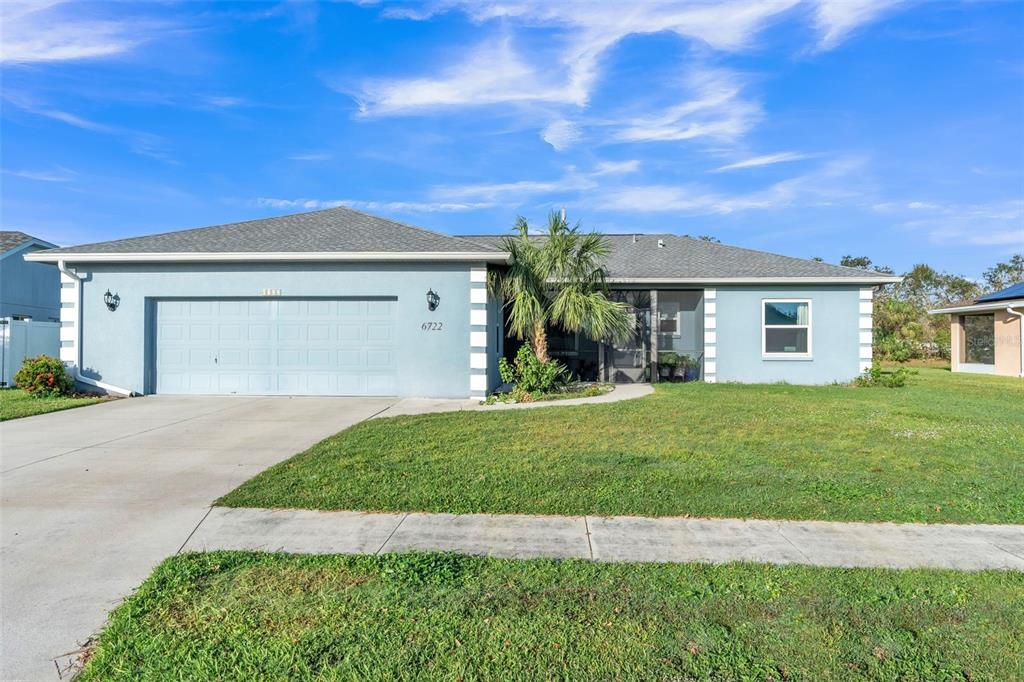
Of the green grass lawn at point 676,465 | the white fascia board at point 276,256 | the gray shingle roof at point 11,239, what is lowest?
the green grass lawn at point 676,465

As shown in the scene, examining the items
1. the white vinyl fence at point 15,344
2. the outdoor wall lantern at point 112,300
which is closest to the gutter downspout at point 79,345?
the outdoor wall lantern at point 112,300

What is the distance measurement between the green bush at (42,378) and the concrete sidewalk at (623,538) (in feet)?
32.4

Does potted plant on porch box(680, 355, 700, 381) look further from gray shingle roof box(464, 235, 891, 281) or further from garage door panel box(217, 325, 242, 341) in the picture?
garage door panel box(217, 325, 242, 341)

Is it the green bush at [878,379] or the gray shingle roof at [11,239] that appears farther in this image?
the gray shingle roof at [11,239]

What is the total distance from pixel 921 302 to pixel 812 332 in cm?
2855

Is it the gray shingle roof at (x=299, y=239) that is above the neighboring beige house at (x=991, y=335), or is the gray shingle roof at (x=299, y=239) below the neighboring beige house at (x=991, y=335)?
above

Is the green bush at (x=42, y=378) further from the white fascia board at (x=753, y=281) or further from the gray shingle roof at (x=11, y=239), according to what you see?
the white fascia board at (x=753, y=281)

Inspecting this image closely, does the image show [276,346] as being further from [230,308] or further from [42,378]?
[42,378]

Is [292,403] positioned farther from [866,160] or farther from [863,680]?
[866,160]

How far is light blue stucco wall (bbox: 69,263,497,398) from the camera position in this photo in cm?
1154

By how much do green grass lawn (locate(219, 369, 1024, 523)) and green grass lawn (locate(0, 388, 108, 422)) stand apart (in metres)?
6.36

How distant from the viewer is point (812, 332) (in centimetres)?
1431

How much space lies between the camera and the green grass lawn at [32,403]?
9.40 metres

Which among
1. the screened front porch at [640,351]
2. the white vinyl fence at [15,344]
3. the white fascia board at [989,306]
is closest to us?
the white vinyl fence at [15,344]
